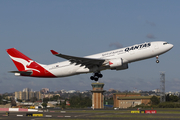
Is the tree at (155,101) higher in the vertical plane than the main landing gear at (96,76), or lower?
lower

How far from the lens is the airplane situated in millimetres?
47000

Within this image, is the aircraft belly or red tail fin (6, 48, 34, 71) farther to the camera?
red tail fin (6, 48, 34, 71)

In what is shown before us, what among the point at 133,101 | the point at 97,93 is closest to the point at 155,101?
the point at 133,101

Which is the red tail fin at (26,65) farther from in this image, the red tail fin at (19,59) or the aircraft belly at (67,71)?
the aircraft belly at (67,71)

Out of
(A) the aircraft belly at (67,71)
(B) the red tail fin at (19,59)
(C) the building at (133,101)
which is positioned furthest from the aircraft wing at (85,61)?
(C) the building at (133,101)

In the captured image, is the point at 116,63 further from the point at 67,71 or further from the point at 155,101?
the point at 155,101

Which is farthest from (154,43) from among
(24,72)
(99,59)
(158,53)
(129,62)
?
(24,72)

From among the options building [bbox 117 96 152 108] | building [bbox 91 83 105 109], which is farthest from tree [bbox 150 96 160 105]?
building [bbox 91 83 105 109]

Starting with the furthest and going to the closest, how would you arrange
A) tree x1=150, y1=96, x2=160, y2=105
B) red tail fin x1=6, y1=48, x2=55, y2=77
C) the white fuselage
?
tree x1=150, y1=96, x2=160, y2=105 < red tail fin x1=6, y1=48, x2=55, y2=77 < the white fuselage

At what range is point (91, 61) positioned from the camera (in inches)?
1887

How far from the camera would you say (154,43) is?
156 ft

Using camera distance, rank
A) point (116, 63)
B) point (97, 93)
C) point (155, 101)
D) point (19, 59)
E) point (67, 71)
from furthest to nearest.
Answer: point (97, 93) < point (155, 101) < point (19, 59) < point (67, 71) < point (116, 63)

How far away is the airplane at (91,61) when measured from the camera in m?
47.0

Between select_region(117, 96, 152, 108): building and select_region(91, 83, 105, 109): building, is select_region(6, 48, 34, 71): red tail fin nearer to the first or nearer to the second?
select_region(117, 96, 152, 108): building
